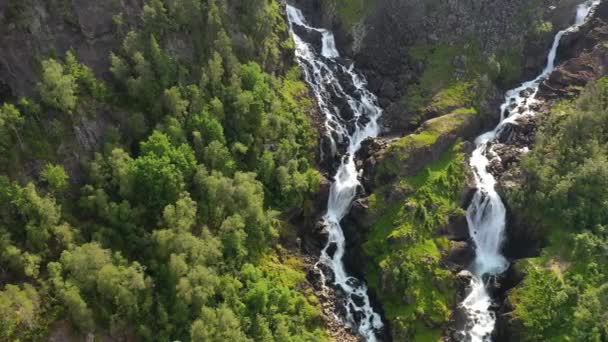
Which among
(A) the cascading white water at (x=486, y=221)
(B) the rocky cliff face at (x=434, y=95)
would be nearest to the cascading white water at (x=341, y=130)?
(B) the rocky cliff face at (x=434, y=95)

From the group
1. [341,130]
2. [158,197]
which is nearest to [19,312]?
[158,197]

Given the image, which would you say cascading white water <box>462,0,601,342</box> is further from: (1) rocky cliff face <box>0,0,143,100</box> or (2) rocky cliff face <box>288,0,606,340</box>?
(1) rocky cliff face <box>0,0,143,100</box>

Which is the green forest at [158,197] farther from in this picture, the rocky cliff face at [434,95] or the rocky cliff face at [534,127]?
the rocky cliff face at [534,127]

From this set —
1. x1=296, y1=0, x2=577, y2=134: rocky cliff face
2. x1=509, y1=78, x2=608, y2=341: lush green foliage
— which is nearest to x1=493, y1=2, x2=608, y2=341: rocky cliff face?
x1=509, y1=78, x2=608, y2=341: lush green foliage

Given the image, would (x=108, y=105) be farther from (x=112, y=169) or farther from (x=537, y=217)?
(x=537, y=217)

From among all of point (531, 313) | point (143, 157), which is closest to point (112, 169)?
point (143, 157)
